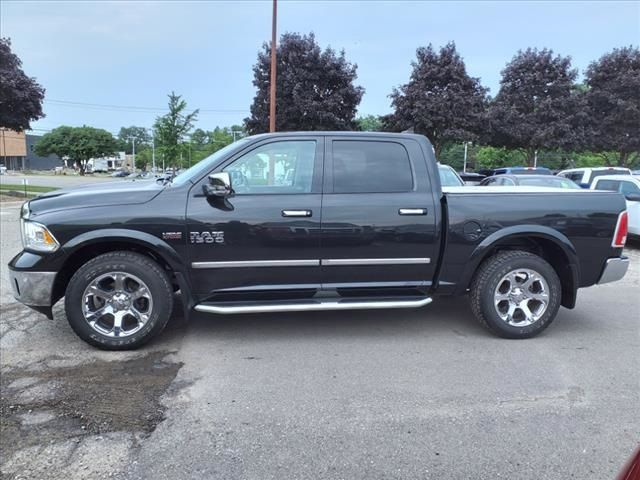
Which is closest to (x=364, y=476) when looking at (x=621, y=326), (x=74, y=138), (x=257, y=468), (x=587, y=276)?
(x=257, y=468)

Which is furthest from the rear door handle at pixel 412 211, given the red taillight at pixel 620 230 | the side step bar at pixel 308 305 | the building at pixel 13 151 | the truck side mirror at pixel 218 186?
the building at pixel 13 151

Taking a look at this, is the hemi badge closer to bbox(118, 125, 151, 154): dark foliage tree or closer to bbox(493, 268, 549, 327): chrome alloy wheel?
bbox(493, 268, 549, 327): chrome alloy wheel

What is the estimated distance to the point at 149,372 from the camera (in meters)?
3.91

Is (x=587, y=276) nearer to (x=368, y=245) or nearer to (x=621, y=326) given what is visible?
(x=621, y=326)

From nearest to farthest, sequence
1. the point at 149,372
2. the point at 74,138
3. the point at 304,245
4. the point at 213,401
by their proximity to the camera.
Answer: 1. the point at 213,401
2. the point at 149,372
3. the point at 304,245
4. the point at 74,138

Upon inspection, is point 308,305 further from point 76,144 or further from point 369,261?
point 76,144

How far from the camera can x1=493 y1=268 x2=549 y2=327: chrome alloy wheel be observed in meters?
4.68

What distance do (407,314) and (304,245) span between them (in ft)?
5.67

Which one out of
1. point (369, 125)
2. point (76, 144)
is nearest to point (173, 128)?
point (369, 125)

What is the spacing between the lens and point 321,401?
3.44m

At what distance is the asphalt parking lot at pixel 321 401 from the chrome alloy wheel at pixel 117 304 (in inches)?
9.3

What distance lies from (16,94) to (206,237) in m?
17.1

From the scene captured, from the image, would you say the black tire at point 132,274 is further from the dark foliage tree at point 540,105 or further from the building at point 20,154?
the building at point 20,154

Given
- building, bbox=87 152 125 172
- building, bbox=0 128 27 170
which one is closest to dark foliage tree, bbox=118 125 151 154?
building, bbox=87 152 125 172
